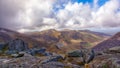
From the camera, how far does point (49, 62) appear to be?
50031mm

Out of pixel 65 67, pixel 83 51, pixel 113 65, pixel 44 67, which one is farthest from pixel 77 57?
pixel 113 65

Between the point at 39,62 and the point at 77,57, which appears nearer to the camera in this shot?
the point at 39,62

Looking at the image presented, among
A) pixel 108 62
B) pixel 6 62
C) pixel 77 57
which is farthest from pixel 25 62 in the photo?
pixel 108 62

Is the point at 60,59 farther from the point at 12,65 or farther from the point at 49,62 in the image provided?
the point at 12,65

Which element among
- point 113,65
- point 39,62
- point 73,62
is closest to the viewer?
point 113,65

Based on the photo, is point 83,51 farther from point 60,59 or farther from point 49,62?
point 49,62

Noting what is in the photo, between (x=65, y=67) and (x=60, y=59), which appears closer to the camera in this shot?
(x=65, y=67)

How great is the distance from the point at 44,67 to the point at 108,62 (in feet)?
50.4

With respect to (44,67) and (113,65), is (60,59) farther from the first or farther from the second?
(113,65)

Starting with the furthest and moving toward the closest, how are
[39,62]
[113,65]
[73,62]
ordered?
1. [73,62]
2. [39,62]
3. [113,65]

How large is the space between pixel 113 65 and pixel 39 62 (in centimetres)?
1929

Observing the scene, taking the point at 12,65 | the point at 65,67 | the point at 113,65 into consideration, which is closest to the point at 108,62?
Result: the point at 113,65

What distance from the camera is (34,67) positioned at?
4816cm

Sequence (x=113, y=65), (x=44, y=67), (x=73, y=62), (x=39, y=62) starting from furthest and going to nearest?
1. (x=73, y=62)
2. (x=39, y=62)
3. (x=44, y=67)
4. (x=113, y=65)
